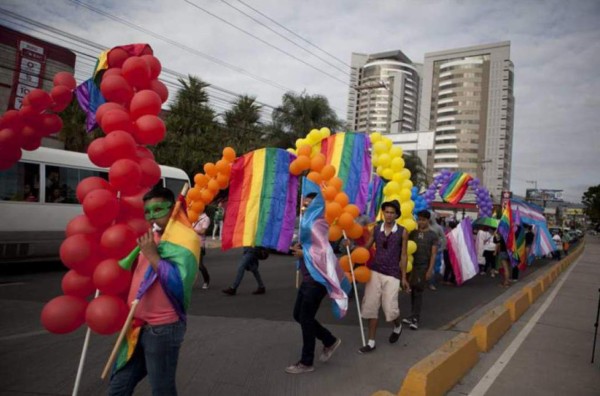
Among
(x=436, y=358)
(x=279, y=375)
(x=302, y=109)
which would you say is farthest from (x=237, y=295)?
(x=302, y=109)

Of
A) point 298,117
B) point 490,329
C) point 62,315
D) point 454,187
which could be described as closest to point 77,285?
point 62,315

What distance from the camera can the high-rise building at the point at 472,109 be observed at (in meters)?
110

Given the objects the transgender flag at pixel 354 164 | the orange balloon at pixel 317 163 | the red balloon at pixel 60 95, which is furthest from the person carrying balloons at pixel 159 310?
the transgender flag at pixel 354 164

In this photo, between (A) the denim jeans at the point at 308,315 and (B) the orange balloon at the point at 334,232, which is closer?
(A) the denim jeans at the point at 308,315

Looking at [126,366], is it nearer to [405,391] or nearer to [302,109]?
[405,391]

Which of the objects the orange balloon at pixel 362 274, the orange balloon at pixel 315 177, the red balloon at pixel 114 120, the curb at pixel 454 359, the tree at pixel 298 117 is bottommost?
the curb at pixel 454 359

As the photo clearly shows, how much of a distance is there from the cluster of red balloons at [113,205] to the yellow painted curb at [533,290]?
8497 mm

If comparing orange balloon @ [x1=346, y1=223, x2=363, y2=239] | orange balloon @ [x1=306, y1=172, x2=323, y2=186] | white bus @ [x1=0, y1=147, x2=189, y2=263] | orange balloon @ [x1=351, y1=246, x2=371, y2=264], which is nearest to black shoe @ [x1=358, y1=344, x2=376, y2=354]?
orange balloon @ [x1=351, y1=246, x2=371, y2=264]

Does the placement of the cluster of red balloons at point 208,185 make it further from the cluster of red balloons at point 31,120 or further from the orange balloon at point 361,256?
the orange balloon at point 361,256

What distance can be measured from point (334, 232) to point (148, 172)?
263 centimetres

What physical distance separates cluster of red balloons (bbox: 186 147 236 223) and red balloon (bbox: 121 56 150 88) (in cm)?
373

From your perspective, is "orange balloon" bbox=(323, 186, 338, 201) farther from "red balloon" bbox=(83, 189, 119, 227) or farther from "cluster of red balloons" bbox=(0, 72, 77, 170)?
"cluster of red balloons" bbox=(0, 72, 77, 170)

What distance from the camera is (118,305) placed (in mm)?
2654

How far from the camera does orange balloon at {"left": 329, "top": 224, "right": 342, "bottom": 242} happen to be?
545 cm
